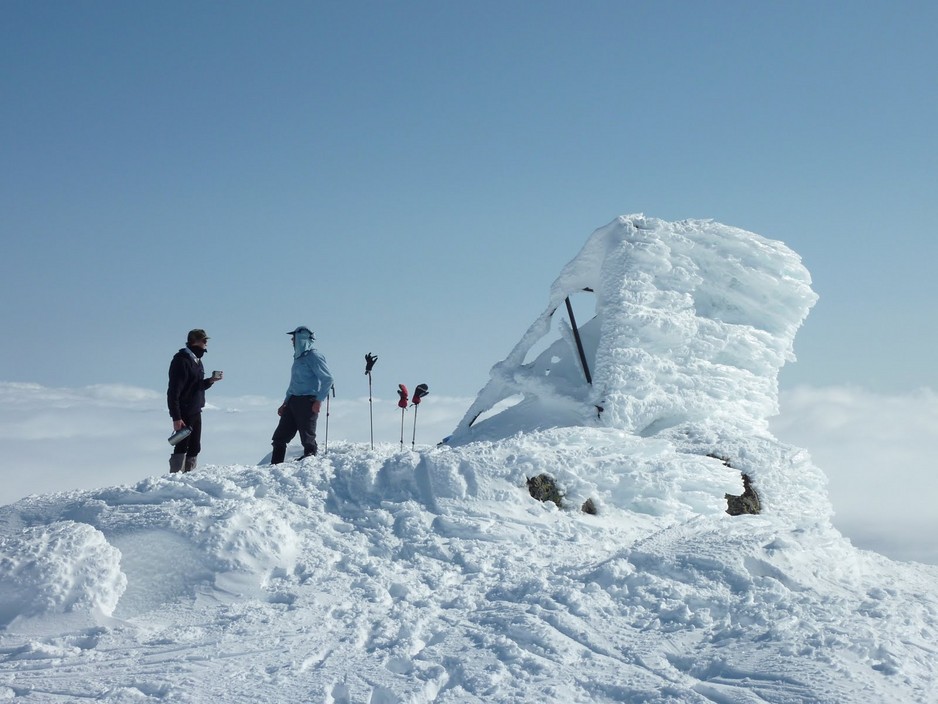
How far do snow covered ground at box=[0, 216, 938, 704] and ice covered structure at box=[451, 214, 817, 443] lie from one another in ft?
6.20

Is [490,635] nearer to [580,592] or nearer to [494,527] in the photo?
[580,592]

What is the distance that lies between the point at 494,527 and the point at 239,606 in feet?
8.69

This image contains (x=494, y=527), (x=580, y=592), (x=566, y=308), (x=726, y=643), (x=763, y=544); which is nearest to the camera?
(x=726, y=643)

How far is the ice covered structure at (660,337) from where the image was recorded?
13.4 meters

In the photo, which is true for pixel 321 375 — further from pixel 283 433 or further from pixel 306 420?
pixel 283 433

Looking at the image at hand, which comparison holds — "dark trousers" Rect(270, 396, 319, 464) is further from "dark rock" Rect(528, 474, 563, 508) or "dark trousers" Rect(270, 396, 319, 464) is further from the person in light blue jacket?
"dark rock" Rect(528, 474, 563, 508)

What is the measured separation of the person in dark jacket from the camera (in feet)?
34.9

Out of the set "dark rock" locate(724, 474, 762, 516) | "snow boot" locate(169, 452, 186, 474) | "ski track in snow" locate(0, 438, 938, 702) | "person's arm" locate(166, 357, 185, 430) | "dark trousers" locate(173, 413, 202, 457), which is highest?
"person's arm" locate(166, 357, 185, 430)

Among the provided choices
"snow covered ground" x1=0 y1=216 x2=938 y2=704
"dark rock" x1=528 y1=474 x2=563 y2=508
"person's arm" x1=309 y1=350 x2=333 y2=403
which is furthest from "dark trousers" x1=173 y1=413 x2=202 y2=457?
"dark rock" x1=528 y1=474 x2=563 y2=508

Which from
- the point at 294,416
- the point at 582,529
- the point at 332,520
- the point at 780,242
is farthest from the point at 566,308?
the point at 332,520

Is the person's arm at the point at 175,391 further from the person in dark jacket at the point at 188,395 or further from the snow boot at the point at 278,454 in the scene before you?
the snow boot at the point at 278,454

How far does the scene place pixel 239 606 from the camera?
6.81m

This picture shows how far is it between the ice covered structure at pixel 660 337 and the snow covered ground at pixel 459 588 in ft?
6.20

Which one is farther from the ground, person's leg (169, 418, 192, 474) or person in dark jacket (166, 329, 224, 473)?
person in dark jacket (166, 329, 224, 473)
